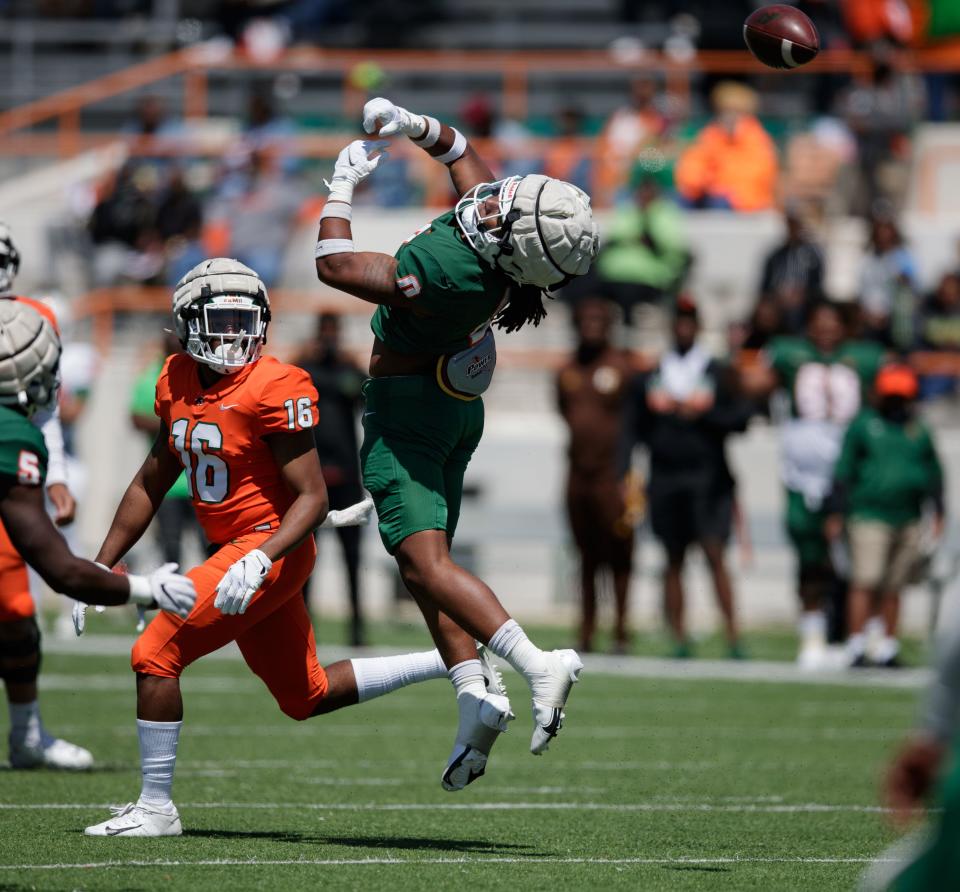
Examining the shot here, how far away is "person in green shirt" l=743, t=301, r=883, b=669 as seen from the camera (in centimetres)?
1298

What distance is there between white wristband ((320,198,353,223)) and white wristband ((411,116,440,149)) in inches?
20.7

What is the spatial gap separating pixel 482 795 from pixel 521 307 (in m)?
2.07

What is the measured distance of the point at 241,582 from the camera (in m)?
5.49

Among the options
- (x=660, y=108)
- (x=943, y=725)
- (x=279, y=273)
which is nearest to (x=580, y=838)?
(x=943, y=725)

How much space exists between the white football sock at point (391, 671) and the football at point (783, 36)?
2304 mm

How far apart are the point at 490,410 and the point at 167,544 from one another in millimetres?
4257

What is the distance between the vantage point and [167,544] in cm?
1289

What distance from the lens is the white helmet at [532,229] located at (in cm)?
582

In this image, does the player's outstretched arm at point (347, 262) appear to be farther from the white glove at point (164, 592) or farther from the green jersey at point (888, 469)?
the green jersey at point (888, 469)

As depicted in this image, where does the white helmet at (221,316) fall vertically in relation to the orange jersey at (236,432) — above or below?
above

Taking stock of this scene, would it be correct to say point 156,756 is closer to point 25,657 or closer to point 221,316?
point 221,316

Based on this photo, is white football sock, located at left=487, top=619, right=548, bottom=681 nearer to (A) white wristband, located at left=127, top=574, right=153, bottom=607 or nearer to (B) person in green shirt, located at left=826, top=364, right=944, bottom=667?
(A) white wristband, located at left=127, top=574, right=153, bottom=607

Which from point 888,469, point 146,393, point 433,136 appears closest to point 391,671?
point 433,136

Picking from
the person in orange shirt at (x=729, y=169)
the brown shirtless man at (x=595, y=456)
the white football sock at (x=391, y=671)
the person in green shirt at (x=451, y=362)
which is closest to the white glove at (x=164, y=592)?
the person in green shirt at (x=451, y=362)
